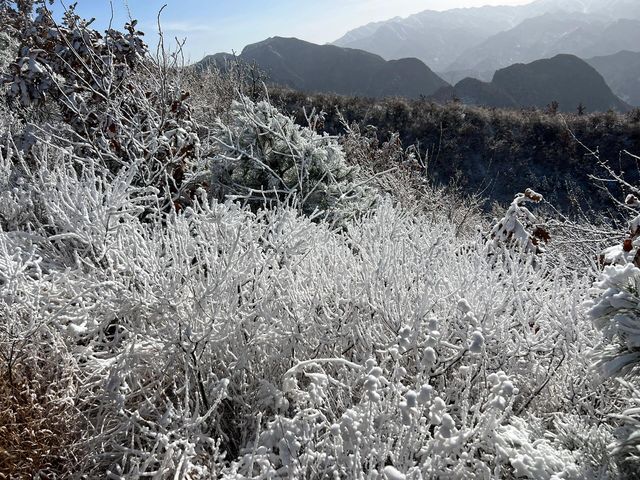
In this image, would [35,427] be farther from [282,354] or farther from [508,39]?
[508,39]

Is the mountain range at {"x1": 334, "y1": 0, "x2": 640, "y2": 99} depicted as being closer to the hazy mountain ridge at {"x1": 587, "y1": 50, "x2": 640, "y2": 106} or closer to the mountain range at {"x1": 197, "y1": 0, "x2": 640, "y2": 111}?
the mountain range at {"x1": 197, "y1": 0, "x2": 640, "y2": 111}

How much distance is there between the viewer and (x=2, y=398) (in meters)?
2.12

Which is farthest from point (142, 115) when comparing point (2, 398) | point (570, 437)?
point (570, 437)

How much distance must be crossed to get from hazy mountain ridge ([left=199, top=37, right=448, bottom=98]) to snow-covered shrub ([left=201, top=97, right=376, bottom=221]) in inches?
2005

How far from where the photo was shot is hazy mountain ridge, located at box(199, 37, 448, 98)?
206 feet

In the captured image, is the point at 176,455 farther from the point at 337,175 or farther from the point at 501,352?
the point at 337,175

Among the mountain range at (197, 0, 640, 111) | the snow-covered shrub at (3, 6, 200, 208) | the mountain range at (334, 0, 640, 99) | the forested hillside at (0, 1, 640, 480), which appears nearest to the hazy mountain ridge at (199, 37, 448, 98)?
the mountain range at (197, 0, 640, 111)

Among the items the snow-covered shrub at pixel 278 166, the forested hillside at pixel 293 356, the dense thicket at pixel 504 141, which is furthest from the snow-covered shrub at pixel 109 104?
the dense thicket at pixel 504 141

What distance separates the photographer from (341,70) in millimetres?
71938

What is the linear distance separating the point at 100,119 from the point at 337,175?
2.80 m

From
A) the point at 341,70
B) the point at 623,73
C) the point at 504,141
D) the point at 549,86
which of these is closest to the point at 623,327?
the point at 504,141

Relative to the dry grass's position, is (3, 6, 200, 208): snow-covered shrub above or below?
above

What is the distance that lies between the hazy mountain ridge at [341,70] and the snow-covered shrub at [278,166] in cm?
5093

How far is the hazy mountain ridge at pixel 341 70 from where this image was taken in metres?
62.8
